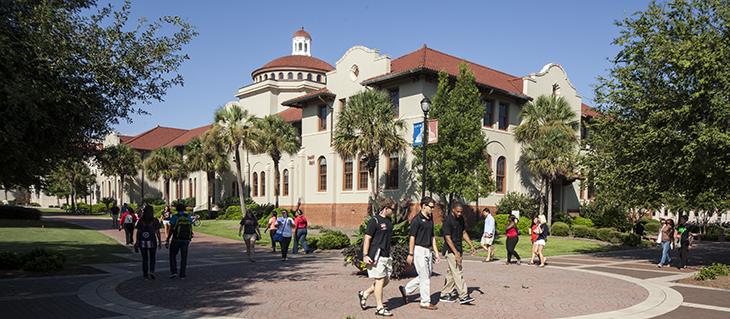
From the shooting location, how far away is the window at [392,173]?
109ft

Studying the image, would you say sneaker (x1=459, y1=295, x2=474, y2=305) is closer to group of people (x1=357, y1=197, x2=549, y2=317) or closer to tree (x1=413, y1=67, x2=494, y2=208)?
group of people (x1=357, y1=197, x2=549, y2=317)

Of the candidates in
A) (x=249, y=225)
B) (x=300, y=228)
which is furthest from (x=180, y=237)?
(x=300, y=228)

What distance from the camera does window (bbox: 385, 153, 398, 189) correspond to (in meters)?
33.2

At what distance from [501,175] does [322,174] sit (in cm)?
1155

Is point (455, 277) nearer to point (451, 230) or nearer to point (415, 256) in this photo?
point (451, 230)

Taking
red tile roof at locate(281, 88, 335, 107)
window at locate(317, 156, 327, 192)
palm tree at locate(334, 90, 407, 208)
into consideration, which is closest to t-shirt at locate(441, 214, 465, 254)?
palm tree at locate(334, 90, 407, 208)

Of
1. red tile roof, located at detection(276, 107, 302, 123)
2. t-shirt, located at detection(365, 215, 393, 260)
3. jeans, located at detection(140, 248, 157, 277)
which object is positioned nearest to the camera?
t-shirt, located at detection(365, 215, 393, 260)

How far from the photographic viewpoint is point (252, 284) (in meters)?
A: 12.0

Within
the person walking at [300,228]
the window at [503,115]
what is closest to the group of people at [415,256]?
the person walking at [300,228]

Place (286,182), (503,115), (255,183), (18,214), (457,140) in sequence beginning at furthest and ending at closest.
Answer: (255,183) < (286,182) < (18,214) < (503,115) < (457,140)

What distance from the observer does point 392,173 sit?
33594mm

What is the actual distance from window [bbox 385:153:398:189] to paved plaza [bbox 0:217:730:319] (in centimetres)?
1713

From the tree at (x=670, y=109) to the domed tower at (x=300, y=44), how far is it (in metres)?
49.2

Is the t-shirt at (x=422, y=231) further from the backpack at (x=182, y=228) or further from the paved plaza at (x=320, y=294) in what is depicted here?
the backpack at (x=182, y=228)
